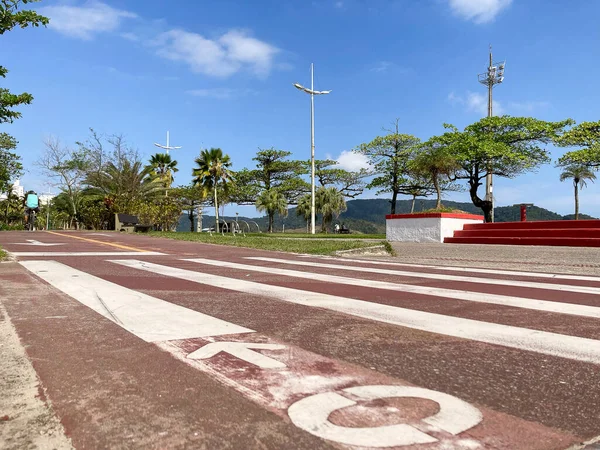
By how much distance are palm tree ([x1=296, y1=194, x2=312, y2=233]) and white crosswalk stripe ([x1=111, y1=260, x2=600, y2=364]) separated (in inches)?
1726

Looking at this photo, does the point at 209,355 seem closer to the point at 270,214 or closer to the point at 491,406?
the point at 491,406

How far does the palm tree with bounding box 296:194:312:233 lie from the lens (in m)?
49.3

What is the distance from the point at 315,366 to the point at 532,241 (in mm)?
11921

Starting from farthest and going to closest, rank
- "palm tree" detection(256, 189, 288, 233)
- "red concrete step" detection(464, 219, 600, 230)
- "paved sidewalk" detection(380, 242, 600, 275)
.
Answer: "palm tree" detection(256, 189, 288, 233) → "red concrete step" detection(464, 219, 600, 230) → "paved sidewalk" detection(380, 242, 600, 275)

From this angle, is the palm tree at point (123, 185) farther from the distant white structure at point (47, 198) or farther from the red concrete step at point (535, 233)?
the red concrete step at point (535, 233)

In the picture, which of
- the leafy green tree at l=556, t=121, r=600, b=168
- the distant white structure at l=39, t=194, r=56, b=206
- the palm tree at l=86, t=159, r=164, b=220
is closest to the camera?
the leafy green tree at l=556, t=121, r=600, b=168

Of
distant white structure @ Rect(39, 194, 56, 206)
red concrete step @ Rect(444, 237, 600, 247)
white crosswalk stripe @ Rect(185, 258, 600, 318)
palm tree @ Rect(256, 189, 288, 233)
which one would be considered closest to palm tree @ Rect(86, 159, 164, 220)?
palm tree @ Rect(256, 189, 288, 233)

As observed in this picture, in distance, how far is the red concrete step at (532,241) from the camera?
36.2 ft

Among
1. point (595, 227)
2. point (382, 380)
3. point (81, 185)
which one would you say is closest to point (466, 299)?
point (382, 380)

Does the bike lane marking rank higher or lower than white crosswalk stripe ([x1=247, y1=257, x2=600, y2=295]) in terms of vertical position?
higher

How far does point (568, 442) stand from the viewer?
5.19 ft

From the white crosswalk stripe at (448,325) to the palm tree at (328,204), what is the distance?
138ft

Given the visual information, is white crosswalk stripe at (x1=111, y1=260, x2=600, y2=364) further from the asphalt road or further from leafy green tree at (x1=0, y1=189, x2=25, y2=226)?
leafy green tree at (x1=0, y1=189, x2=25, y2=226)

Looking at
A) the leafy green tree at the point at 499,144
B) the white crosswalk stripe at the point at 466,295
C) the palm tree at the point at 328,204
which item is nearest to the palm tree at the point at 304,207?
the palm tree at the point at 328,204
